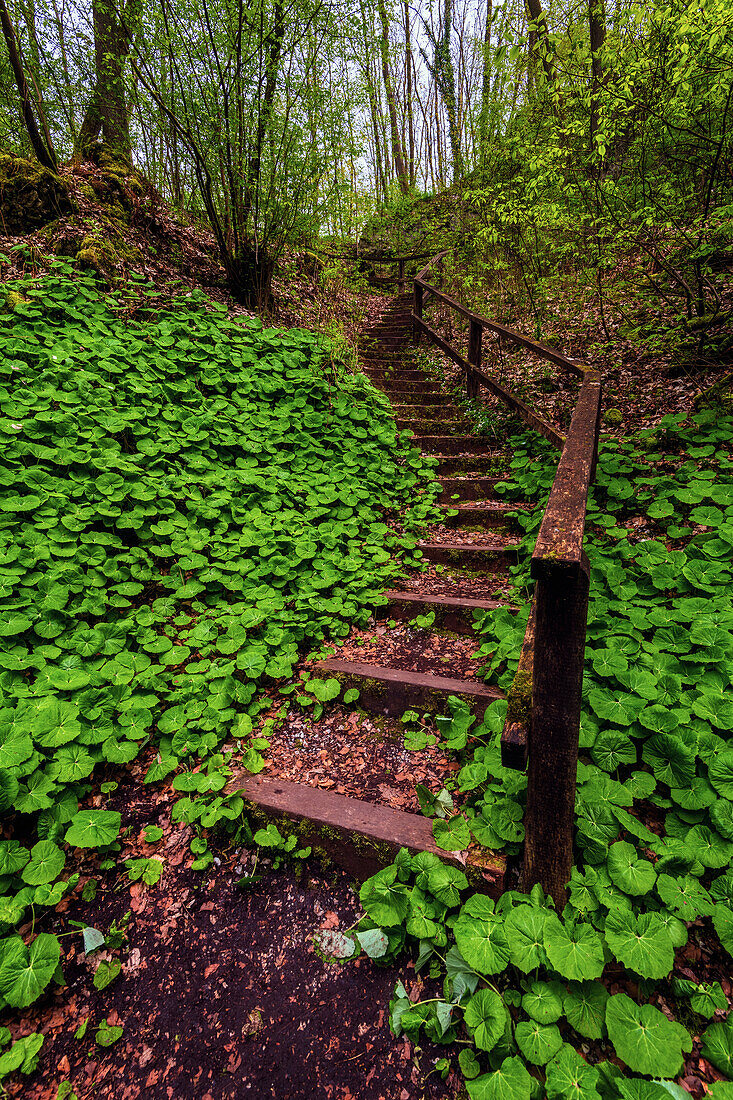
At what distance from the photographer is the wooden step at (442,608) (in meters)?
2.80

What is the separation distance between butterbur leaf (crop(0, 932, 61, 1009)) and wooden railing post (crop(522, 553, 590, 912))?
1.60 metres

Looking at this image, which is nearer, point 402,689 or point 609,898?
point 609,898

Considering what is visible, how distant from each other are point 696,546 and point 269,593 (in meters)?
2.46

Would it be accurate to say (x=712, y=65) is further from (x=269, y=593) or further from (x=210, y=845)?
(x=210, y=845)

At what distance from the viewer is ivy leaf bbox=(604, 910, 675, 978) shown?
1.26 m

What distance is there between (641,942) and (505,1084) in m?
0.52

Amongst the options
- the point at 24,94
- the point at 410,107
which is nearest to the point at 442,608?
the point at 24,94

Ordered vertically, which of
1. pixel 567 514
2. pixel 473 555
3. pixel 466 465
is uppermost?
pixel 567 514

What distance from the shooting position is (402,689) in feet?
7.78

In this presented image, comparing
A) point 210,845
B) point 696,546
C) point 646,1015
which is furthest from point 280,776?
point 696,546

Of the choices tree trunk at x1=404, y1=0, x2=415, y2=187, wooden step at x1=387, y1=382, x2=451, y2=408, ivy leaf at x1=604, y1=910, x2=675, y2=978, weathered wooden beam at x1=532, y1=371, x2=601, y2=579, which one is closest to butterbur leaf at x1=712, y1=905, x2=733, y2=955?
ivy leaf at x1=604, y1=910, x2=675, y2=978

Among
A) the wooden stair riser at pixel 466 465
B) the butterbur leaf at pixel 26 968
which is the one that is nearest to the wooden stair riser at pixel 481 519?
the wooden stair riser at pixel 466 465

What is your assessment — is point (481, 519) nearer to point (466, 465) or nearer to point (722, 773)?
point (466, 465)

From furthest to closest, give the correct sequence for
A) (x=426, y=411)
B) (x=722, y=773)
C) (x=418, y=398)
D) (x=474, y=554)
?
1. (x=418, y=398)
2. (x=426, y=411)
3. (x=474, y=554)
4. (x=722, y=773)
